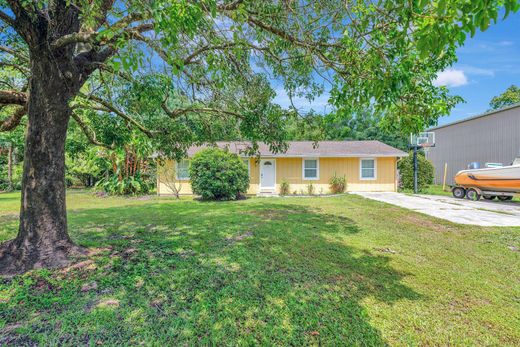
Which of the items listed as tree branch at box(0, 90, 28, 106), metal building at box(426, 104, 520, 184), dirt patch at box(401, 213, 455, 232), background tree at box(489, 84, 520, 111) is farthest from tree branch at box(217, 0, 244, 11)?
background tree at box(489, 84, 520, 111)

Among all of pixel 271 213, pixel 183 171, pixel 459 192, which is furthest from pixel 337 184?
pixel 183 171

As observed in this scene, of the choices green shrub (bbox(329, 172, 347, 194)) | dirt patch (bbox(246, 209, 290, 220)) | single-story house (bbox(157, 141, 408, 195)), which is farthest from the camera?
single-story house (bbox(157, 141, 408, 195))

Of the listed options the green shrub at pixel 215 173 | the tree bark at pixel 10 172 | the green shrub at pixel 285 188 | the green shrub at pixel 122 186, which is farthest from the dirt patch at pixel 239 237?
the tree bark at pixel 10 172

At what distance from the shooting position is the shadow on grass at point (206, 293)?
240 centimetres

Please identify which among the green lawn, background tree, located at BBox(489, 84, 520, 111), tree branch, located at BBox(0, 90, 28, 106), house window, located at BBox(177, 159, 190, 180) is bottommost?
the green lawn

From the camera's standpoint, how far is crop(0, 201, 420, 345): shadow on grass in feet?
7.88

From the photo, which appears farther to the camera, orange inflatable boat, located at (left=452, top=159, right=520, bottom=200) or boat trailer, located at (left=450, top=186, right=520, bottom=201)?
boat trailer, located at (left=450, top=186, right=520, bottom=201)

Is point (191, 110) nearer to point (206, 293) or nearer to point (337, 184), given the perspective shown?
point (206, 293)

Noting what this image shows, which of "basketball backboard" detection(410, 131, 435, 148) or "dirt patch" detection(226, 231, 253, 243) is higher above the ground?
"basketball backboard" detection(410, 131, 435, 148)

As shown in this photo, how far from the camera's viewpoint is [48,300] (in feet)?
9.49

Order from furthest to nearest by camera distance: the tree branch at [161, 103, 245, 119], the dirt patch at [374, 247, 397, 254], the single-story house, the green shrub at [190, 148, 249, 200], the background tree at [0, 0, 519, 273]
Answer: the single-story house < the green shrub at [190, 148, 249, 200] < the tree branch at [161, 103, 245, 119] < the dirt patch at [374, 247, 397, 254] < the background tree at [0, 0, 519, 273]

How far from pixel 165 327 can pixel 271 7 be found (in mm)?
4316

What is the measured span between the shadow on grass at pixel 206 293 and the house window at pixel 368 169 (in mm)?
10657

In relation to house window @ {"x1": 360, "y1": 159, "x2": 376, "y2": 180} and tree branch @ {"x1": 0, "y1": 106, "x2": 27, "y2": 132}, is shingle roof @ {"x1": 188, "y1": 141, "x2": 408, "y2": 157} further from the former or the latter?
tree branch @ {"x1": 0, "y1": 106, "x2": 27, "y2": 132}
